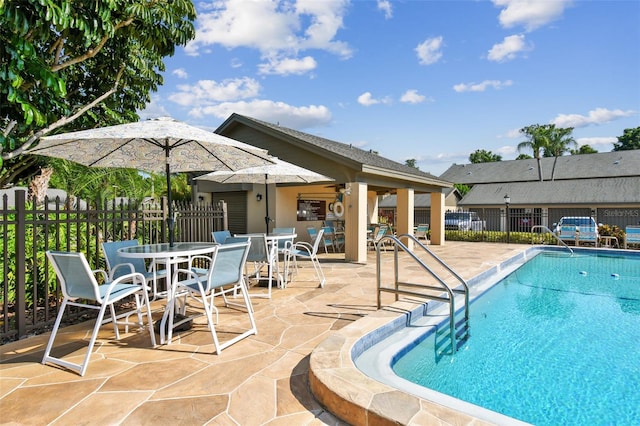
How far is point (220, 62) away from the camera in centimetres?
1258

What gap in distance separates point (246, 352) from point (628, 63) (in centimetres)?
2150

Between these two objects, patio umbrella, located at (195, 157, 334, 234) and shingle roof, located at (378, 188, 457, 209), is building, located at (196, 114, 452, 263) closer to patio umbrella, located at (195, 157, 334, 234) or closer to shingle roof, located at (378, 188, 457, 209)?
patio umbrella, located at (195, 157, 334, 234)

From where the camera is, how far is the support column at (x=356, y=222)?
10.1 meters

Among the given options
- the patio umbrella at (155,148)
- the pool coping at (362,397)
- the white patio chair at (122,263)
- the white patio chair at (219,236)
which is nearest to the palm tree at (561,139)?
the white patio chair at (219,236)

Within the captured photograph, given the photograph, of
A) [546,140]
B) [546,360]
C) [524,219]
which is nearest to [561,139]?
[546,140]

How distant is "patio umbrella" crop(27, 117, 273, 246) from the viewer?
3.82 metres

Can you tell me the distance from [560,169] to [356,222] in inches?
1310

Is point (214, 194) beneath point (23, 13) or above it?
beneath

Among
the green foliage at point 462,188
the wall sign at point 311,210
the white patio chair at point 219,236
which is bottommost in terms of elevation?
the white patio chair at point 219,236

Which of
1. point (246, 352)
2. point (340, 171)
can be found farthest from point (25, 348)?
point (340, 171)

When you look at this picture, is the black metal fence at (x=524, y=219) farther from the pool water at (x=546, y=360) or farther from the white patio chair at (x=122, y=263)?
the white patio chair at (x=122, y=263)

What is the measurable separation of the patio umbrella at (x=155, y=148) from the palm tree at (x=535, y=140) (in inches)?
1412

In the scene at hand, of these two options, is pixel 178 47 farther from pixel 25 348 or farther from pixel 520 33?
pixel 520 33

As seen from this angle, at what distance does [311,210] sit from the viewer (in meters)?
14.2
